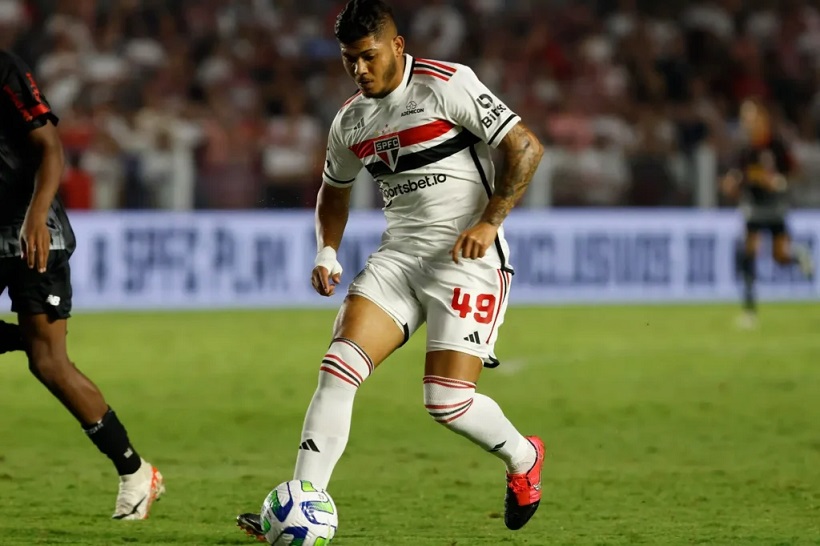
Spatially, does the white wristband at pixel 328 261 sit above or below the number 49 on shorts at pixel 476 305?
above

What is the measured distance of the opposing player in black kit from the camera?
19.6 ft

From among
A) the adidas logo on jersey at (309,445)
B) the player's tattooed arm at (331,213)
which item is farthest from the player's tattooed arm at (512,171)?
the adidas logo on jersey at (309,445)

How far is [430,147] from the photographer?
5.86 meters

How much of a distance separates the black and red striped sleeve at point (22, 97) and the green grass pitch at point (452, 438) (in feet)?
5.33

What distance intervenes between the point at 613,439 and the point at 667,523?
253 cm

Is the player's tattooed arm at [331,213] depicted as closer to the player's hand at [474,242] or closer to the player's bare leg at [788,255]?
the player's hand at [474,242]

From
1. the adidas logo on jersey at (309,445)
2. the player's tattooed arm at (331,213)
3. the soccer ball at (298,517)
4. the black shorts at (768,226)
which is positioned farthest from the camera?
the black shorts at (768,226)

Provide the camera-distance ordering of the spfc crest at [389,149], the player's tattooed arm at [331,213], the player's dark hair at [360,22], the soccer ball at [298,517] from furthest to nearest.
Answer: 1. the player's tattooed arm at [331,213]
2. the spfc crest at [389,149]
3. the player's dark hair at [360,22]
4. the soccer ball at [298,517]

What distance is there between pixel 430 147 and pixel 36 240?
158 centimetres

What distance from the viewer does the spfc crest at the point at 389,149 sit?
586 centimetres

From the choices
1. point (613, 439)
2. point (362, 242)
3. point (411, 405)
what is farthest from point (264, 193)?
point (613, 439)

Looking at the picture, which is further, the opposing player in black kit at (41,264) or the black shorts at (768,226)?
the black shorts at (768,226)

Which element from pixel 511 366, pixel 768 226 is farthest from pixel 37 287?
pixel 768 226

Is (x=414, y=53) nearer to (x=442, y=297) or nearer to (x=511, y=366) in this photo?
(x=511, y=366)
